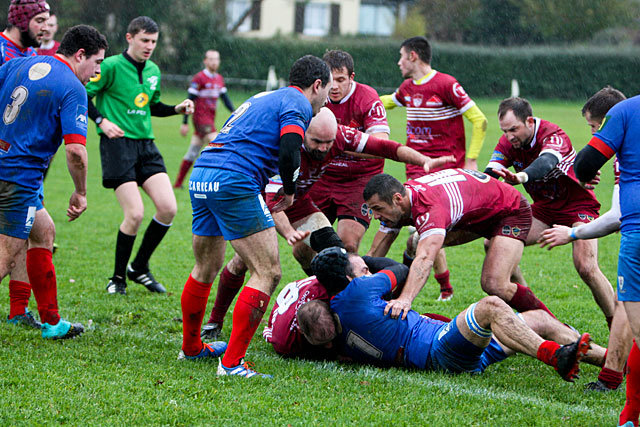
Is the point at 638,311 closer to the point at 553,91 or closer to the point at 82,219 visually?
the point at 82,219

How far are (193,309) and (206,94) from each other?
1172cm

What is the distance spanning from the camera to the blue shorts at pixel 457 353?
4594 mm

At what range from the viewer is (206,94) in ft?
52.6

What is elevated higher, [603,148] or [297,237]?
[603,148]

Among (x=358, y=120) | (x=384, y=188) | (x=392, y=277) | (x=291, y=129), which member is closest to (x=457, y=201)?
(x=384, y=188)

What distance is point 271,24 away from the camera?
154 ft

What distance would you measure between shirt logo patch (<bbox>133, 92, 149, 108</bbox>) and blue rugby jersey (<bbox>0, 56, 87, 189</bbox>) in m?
2.24

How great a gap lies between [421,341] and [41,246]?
2793 mm

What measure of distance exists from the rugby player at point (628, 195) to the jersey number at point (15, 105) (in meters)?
3.55

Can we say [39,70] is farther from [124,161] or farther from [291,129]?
[124,161]

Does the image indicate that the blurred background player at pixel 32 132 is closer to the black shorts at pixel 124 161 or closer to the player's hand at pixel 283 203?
the player's hand at pixel 283 203

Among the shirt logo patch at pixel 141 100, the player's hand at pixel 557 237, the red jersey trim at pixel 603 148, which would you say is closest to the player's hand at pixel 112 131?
the shirt logo patch at pixel 141 100

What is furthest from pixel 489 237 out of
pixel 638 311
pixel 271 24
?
pixel 271 24

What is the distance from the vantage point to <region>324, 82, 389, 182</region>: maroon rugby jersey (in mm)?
6680
